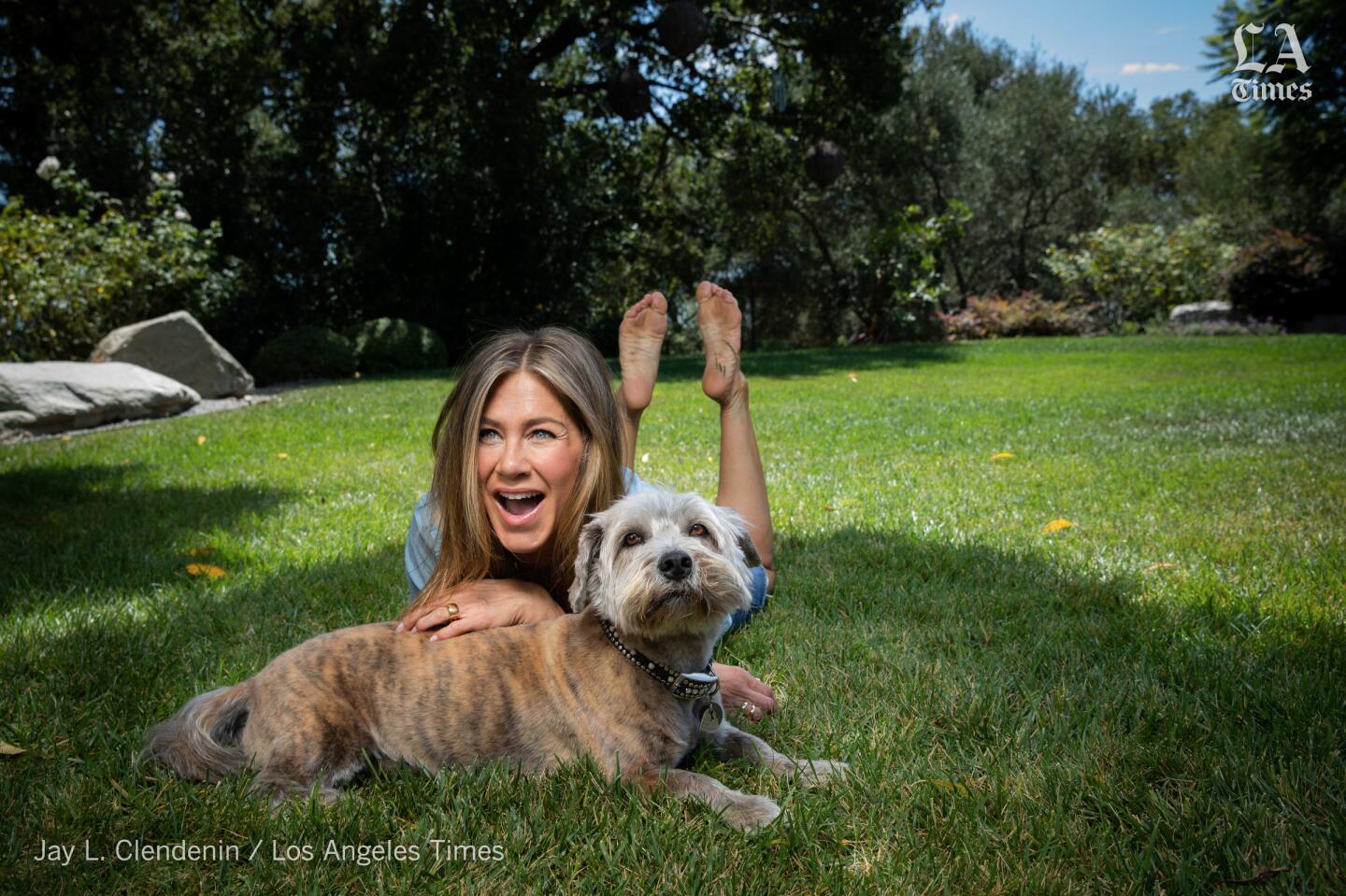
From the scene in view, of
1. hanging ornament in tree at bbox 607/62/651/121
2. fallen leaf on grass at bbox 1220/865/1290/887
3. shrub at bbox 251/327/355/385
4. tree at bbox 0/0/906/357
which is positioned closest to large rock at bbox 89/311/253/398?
shrub at bbox 251/327/355/385

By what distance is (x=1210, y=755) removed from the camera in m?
2.51

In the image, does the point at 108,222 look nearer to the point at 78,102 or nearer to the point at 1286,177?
the point at 78,102

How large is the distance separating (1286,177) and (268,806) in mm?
30186

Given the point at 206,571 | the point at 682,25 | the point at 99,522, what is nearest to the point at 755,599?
the point at 206,571

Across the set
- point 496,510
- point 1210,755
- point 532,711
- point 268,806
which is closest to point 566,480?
point 496,510

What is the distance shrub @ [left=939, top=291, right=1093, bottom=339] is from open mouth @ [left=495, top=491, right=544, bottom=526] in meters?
24.6

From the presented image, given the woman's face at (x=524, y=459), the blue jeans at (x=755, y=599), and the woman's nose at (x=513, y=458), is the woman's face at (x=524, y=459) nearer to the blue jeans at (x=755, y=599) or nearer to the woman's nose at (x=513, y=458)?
the woman's nose at (x=513, y=458)

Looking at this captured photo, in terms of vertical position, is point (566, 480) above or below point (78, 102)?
below

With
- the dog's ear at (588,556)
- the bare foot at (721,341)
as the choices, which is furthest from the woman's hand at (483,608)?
the bare foot at (721,341)

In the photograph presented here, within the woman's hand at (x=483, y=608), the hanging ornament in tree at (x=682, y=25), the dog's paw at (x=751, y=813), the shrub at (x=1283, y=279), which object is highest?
the hanging ornament in tree at (x=682, y=25)

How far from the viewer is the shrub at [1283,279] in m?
22.6

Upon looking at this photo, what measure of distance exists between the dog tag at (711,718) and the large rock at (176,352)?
13.2 m

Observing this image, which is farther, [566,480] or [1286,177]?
[1286,177]

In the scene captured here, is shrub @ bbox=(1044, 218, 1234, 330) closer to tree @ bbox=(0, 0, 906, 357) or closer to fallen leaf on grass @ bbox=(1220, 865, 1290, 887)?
tree @ bbox=(0, 0, 906, 357)
